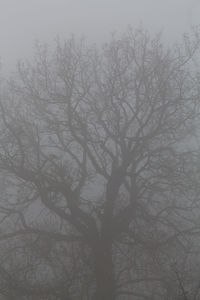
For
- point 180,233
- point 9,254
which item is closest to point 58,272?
point 9,254

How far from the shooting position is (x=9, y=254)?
11445 mm

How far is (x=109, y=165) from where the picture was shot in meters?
13.6

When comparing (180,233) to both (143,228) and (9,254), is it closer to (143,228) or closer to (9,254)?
(143,228)

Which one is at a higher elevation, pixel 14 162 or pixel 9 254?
pixel 14 162

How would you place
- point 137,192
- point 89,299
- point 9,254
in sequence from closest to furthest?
1. point 89,299
2. point 9,254
3. point 137,192

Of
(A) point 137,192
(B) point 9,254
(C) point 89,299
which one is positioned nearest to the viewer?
(C) point 89,299

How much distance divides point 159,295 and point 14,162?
4826 mm

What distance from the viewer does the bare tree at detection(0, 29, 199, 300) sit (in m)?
11.3

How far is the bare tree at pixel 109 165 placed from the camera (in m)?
11.3

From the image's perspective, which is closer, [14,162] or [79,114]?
[14,162]

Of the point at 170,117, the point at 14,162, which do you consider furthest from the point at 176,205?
the point at 14,162

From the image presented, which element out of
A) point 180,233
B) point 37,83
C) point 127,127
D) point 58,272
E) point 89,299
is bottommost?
point 89,299

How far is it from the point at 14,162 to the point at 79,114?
2.38 meters

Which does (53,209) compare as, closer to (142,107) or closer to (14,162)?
(14,162)
